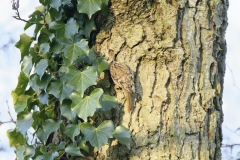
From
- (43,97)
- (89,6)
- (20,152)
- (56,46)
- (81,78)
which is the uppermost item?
(89,6)

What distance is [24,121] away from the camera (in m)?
1.86

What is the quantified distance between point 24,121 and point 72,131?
0.82 feet

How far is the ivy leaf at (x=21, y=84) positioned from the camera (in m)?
1.94

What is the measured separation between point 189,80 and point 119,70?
27 centimetres

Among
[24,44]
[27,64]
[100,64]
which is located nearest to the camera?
[100,64]

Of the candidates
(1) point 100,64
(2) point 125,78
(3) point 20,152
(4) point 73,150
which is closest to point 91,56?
(1) point 100,64

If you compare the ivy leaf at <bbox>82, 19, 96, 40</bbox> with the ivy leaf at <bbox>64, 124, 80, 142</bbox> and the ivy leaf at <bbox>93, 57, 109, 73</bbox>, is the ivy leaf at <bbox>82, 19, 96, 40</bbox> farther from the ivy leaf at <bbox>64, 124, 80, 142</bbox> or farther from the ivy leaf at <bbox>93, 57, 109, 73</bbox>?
the ivy leaf at <bbox>64, 124, 80, 142</bbox>

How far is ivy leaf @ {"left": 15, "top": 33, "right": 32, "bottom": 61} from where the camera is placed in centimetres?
198

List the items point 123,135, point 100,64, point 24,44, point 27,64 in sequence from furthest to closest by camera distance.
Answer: point 24,44 → point 27,64 → point 100,64 → point 123,135

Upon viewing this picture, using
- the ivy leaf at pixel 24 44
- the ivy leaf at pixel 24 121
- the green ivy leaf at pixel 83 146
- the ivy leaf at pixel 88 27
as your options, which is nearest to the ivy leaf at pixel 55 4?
the ivy leaf at pixel 88 27

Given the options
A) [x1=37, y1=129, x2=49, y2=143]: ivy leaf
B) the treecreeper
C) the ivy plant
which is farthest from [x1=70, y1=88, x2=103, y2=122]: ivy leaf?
[x1=37, y1=129, x2=49, y2=143]: ivy leaf

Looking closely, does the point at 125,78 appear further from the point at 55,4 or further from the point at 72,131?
the point at 55,4

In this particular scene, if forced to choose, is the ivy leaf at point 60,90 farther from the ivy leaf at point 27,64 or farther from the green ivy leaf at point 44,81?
→ the ivy leaf at point 27,64

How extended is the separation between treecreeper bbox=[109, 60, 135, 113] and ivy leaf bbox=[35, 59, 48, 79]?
0.28 metres
